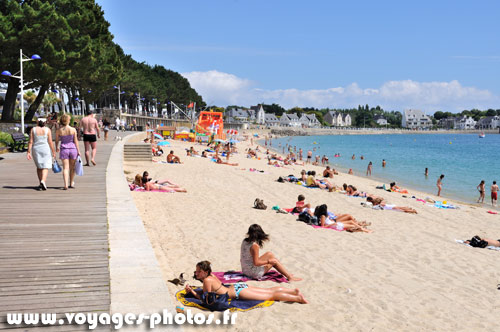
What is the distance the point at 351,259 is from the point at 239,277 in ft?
9.73

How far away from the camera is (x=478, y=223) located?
568 inches

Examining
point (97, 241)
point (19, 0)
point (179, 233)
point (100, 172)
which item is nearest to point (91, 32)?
point (19, 0)

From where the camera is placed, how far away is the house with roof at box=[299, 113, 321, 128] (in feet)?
598

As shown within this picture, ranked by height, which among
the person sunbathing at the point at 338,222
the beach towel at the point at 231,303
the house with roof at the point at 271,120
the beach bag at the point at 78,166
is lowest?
the person sunbathing at the point at 338,222

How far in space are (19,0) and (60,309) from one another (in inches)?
1195

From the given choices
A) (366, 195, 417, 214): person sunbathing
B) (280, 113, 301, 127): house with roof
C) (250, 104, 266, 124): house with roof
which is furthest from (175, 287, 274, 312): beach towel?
(280, 113, 301, 127): house with roof

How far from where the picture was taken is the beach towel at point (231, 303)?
16.6 ft

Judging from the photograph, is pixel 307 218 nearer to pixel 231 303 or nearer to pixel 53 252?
pixel 231 303

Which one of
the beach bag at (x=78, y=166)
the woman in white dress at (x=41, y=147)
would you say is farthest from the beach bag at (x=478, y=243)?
the woman in white dress at (x=41, y=147)

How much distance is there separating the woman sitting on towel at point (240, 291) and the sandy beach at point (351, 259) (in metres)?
0.13

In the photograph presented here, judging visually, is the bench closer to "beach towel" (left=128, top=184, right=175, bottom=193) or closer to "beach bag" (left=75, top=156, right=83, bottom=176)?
"beach towel" (left=128, top=184, right=175, bottom=193)

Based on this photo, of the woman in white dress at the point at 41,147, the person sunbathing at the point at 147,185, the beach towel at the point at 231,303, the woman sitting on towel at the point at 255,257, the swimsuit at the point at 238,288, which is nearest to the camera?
the beach towel at the point at 231,303

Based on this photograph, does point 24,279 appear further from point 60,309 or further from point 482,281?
point 482,281

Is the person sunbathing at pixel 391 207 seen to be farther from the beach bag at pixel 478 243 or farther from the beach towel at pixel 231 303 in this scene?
the beach towel at pixel 231 303
